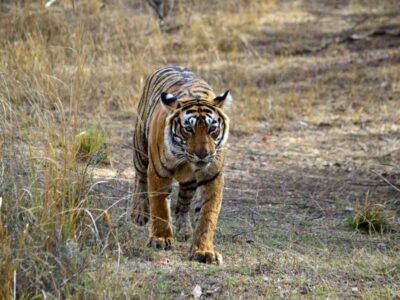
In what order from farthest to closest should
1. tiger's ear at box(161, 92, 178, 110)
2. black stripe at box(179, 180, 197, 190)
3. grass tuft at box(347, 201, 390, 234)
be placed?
grass tuft at box(347, 201, 390, 234) → black stripe at box(179, 180, 197, 190) → tiger's ear at box(161, 92, 178, 110)

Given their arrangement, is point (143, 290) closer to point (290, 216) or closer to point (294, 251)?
point (294, 251)

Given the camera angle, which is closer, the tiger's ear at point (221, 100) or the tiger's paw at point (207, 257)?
the tiger's paw at point (207, 257)

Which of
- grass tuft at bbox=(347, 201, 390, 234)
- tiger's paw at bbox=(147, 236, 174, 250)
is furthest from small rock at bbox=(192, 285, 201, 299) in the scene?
grass tuft at bbox=(347, 201, 390, 234)

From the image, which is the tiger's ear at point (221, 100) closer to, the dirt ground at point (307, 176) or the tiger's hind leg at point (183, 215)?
the tiger's hind leg at point (183, 215)

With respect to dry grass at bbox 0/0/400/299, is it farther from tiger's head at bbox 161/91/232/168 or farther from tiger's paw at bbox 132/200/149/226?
tiger's head at bbox 161/91/232/168

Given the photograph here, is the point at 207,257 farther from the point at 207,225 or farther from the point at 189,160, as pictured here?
the point at 189,160

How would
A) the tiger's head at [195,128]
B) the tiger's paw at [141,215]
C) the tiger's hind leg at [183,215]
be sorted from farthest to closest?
the tiger's paw at [141,215] < the tiger's hind leg at [183,215] < the tiger's head at [195,128]

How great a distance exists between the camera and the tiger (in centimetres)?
538

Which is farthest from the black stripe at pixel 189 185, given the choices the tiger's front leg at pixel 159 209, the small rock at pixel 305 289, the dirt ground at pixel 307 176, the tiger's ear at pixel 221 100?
the small rock at pixel 305 289

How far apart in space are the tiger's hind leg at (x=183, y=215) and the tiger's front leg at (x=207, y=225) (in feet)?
1.52

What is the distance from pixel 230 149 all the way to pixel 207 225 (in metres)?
3.71

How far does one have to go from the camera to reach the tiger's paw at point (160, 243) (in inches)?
219

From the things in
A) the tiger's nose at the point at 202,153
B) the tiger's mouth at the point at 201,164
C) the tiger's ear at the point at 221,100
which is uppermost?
the tiger's ear at the point at 221,100

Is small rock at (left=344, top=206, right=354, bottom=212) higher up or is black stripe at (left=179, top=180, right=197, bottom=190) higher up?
black stripe at (left=179, top=180, right=197, bottom=190)
